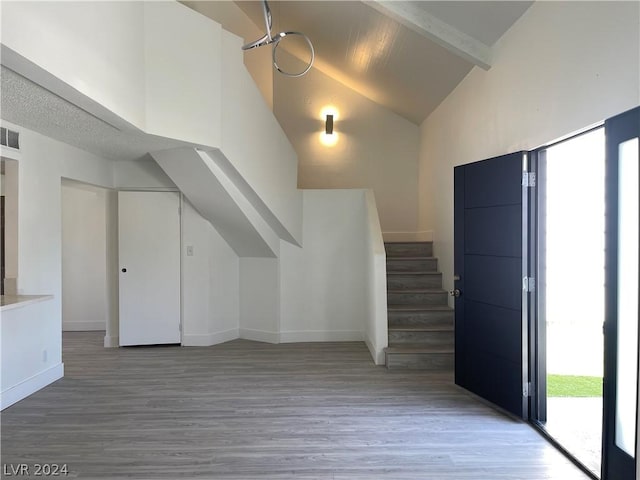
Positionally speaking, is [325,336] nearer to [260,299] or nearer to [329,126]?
[260,299]

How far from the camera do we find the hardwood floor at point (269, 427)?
243cm

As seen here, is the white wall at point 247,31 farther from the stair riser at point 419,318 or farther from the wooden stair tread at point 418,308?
the stair riser at point 419,318

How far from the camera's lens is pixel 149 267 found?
5137 millimetres

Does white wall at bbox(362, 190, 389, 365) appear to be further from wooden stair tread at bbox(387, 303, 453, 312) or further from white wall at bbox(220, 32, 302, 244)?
white wall at bbox(220, 32, 302, 244)

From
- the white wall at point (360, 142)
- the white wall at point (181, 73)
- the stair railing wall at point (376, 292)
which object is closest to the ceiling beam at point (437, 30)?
the white wall at point (181, 73)

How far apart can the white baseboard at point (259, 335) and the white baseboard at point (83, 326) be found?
2376 mm

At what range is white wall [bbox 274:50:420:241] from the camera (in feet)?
21.4

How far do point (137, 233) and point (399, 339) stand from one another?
353cm

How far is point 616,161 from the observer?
211 cm

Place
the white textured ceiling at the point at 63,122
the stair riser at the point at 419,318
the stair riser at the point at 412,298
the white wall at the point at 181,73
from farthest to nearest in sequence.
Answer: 1. the stair riser at the point at 412,298
2. the stair riser at the point at 419,318
3. the white wall at the point at 181,73
4. the white textured ceiling at the point at 63,122

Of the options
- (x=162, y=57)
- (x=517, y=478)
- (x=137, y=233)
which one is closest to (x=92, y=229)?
(x=137, y=233)

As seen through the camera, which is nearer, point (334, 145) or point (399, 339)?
point (399, 339)

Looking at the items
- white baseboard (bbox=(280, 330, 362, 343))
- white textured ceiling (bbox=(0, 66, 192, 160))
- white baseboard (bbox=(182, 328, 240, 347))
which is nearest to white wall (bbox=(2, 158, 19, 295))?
white textured ceiling (bbox=(0, 66, 192, 160))

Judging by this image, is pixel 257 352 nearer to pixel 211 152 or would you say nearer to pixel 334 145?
pixel 211 152
